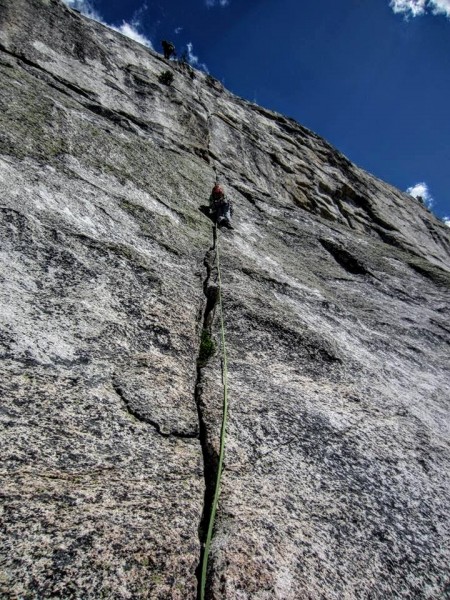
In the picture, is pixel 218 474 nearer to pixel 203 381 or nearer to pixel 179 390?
pixel 179 390

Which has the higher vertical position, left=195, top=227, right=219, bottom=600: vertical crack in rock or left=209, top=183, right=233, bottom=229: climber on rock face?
left=209, top=183, right=233, bottom=229: climber on rock face

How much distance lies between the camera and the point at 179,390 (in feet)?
14.2

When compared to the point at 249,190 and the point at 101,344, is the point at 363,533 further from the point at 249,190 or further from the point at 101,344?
the point at 249,190

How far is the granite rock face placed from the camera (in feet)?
9.11

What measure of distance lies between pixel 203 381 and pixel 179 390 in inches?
15.5

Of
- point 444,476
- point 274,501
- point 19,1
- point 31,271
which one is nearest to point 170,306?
point 31,271

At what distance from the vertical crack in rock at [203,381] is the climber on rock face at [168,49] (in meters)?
15.6

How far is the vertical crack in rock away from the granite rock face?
2 centimetres

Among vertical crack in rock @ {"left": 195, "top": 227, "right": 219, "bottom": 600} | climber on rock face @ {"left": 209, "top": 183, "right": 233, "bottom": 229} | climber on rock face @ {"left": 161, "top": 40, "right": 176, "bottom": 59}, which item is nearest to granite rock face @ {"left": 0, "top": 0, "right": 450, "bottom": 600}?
vertical crack in rock @ {"left": 195, "top": 227, "right": 219, "bottom": 600}

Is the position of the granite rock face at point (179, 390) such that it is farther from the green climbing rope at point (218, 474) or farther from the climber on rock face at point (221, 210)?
the climber on rock face at point (221, 210)

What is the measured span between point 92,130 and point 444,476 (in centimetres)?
917

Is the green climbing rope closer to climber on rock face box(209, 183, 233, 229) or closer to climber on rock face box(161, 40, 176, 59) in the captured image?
climber on rock face box(209, 183, 233, 229)

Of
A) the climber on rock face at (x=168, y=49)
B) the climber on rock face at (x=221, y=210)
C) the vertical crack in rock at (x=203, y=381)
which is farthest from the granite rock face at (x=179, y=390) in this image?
the climber on rock face at (x=168, y=49)

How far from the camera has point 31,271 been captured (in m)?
4.70
